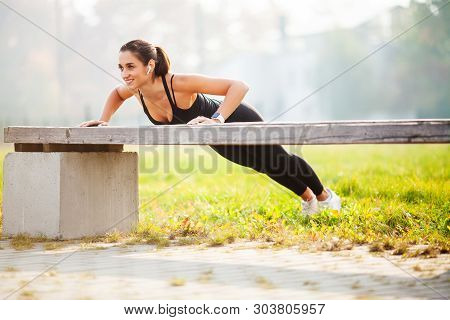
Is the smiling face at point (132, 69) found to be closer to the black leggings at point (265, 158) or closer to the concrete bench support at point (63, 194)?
the concrete bench support at point (63, 194)

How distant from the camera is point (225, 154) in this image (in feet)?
15.0

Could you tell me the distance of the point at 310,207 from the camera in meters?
4.75

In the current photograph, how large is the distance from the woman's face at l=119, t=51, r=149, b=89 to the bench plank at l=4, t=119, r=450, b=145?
642 millimetres

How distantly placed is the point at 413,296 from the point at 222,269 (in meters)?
0.96

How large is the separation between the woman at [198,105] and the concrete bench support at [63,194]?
0.99 ft

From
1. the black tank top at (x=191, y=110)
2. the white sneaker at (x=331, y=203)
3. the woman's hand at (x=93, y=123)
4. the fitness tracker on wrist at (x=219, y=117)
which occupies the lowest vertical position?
the white sneaker at (x=331, y=203)

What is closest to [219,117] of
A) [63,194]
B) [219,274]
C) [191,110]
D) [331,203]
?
[191,110]

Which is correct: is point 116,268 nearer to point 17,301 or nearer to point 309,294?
point 17,301

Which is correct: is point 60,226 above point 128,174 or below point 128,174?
below

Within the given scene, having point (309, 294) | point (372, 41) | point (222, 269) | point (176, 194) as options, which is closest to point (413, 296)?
point (309, 294)

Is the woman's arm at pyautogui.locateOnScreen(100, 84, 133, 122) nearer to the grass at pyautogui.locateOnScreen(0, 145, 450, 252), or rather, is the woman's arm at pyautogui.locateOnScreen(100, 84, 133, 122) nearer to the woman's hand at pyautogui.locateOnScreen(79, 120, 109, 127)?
the woman's hand at pyautogui.locateOnScreen(79, 120, 109, 127)

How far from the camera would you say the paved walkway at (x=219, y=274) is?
8.61 ft

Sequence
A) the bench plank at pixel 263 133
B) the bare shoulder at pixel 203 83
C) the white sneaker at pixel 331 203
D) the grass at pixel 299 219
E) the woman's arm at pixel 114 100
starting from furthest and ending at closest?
the white sneaker at pixel 331 203, the woman's arm at pixel 114 100, the bare shoulder at pixel 203 83, the grass at pixel 299 219, the bench plank at pixel 263 133

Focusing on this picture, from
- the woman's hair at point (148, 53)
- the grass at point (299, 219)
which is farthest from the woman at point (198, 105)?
the grass at point (299, 219)
